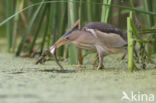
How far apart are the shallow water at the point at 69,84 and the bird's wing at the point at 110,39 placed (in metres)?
0.16

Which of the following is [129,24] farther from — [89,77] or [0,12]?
[0,12]

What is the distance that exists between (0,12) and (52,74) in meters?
3.62

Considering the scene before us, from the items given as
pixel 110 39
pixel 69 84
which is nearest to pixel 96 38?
pixel 110 39

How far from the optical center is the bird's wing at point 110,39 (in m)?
1.89

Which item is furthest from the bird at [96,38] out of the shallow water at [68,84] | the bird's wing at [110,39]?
the shallow water at [68,84]

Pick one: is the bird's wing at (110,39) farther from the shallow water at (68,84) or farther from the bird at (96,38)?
the shallow water at (68,84)

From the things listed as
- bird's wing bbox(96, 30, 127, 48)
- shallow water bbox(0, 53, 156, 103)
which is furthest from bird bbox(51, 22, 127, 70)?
shallow water bbox(0, 53, 156, 103)

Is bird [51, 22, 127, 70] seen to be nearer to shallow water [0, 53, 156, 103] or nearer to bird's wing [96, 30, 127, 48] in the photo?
bird's wing [96, 30, 127, 48]

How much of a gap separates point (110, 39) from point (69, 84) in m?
0.52

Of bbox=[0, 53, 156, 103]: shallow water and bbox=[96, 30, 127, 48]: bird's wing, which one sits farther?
bbox=[96, 30, 127, 48]: bird's wing

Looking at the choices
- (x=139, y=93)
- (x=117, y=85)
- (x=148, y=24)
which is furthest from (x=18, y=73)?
(x=148, y=24)

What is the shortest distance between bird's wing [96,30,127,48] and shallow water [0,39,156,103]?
0.16 metres

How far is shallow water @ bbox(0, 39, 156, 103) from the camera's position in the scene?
122 cm

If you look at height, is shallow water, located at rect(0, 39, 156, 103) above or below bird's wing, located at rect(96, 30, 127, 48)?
below
